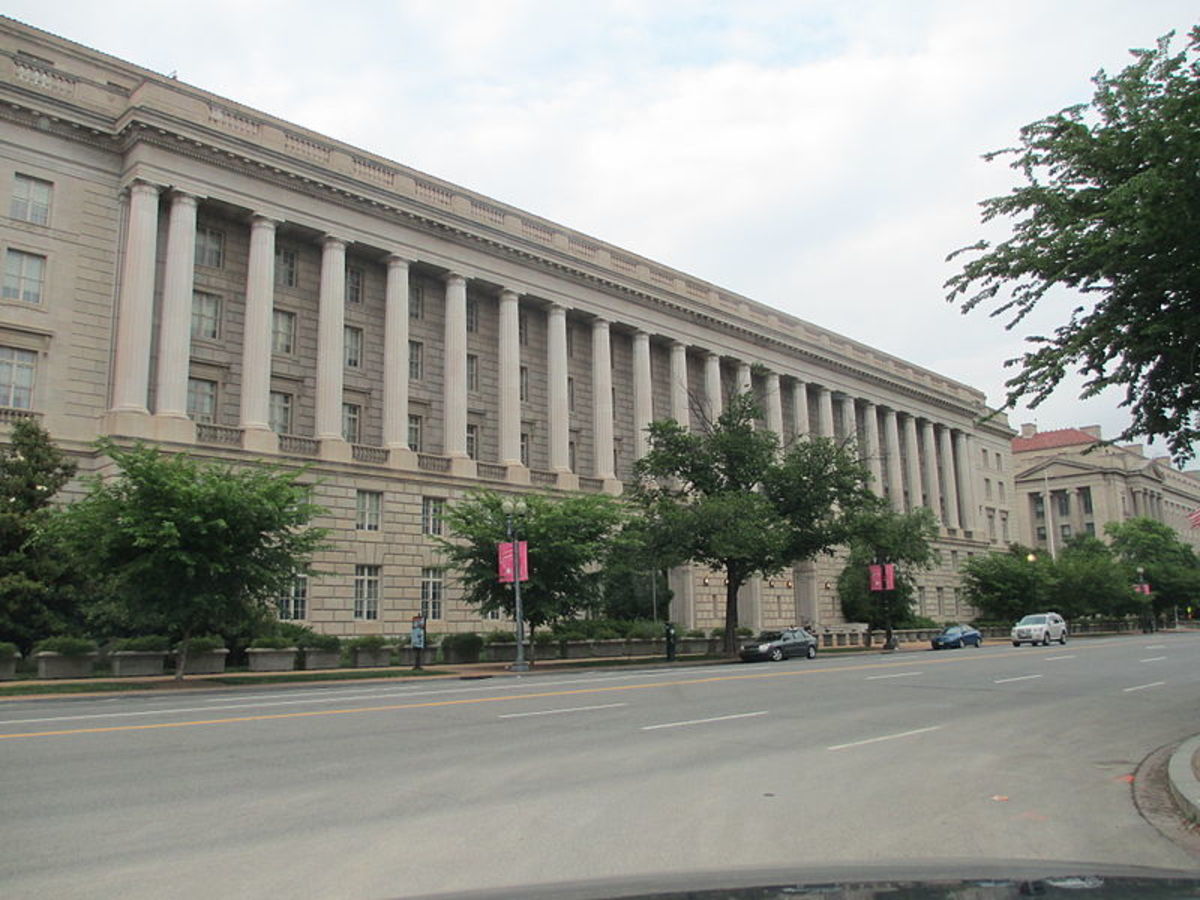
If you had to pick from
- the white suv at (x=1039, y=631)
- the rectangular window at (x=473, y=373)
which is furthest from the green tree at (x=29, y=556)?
the white suv at (x=1039, y=631)

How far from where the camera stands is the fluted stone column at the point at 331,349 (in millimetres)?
41812

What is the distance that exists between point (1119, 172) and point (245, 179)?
36076 mm

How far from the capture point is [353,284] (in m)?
47.1

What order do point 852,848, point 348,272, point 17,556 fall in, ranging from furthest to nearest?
1. point 348,272
2. point 17,556
3. point 852,848

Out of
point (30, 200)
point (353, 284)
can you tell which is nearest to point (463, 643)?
point (353, 284)

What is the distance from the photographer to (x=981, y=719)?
53.6 feet

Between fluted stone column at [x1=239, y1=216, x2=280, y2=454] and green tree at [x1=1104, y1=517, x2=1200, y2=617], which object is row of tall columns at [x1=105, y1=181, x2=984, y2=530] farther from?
green tree at [x1=1104, y1=517, x2=1200, y2=617]

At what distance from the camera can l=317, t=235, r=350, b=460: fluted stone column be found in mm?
41812

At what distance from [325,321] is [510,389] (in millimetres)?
10334

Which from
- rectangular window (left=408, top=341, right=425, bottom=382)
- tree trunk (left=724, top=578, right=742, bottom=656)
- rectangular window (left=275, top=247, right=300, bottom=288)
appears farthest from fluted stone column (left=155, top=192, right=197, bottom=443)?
tree trunk (left=724, top=578, right=742, bottom=656)

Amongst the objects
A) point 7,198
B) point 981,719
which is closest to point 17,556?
point 7,198

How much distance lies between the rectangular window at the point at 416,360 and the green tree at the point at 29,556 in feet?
61.8

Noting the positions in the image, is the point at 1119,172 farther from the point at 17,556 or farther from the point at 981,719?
the point at 17,556

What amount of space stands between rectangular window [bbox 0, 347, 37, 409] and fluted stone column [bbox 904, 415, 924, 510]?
65.4 m
